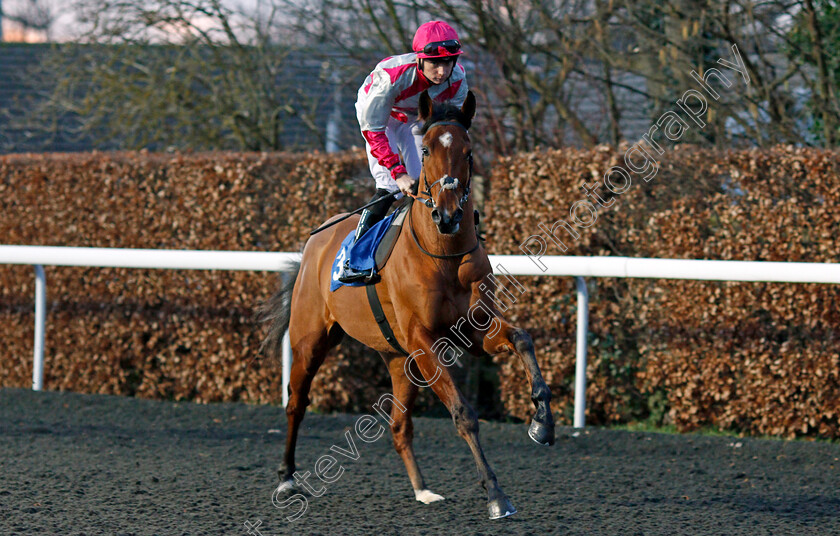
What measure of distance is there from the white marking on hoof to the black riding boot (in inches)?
42.0

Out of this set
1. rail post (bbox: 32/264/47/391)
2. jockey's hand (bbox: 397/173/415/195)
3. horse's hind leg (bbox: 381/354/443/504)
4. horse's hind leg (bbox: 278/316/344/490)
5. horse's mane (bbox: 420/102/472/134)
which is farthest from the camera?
rail post (bbox: 32/264/47/391)

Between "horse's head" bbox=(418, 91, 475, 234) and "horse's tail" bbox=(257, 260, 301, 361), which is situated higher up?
"horse's head" bbox=(418, 91, 475, 234)

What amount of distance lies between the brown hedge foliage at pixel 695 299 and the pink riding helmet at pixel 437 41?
8.53 feet

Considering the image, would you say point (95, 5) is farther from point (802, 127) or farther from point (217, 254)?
point (802, 127)

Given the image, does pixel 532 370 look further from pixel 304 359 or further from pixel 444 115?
pixel 304 359

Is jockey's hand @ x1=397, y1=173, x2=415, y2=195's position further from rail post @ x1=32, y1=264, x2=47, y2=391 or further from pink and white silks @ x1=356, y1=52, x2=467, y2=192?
rail post @ x1=32, y1=264, x2=47, y2=391

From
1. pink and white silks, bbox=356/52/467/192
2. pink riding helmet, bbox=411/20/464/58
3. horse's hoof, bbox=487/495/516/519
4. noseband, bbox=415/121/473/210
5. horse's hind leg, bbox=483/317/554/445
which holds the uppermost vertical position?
pink riding helmet, bbox=411/20/464/58

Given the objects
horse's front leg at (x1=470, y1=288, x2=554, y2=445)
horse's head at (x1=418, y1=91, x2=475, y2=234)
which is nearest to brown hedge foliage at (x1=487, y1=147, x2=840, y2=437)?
horse's front leg at (x1=470, y1=288, x2=554, y2=445)

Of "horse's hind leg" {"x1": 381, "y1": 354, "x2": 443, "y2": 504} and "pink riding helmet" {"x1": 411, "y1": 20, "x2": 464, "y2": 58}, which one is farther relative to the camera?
"horse's hind leg" {"x1": 381, "y1": 354, "x2": 443, "y2": 504}

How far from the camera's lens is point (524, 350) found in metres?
3.61

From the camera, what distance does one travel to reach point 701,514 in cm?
402

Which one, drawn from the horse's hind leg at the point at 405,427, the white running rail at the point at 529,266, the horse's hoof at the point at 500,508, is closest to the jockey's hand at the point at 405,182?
the horse's hind leg at the point at 405,427

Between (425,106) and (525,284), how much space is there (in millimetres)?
2927

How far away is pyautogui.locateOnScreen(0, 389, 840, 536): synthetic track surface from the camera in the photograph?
384 cm
